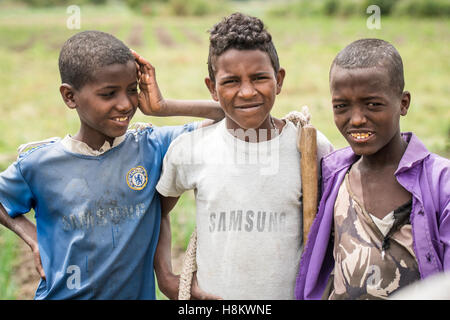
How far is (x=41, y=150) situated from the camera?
7.61 feet

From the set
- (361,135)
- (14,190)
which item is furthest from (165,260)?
(361,135)

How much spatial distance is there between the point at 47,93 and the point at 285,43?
1053 cm

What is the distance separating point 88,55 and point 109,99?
23 centimetres

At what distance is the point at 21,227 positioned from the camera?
94.0 inches

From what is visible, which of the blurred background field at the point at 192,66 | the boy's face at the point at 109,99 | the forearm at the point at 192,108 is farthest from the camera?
the blurred background field at the point at 192,66

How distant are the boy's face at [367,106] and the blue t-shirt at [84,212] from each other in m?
1.02

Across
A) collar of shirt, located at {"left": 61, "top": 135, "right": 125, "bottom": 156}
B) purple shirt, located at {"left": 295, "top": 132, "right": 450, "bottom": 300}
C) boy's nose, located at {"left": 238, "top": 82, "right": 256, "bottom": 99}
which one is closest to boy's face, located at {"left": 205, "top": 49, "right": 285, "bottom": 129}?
→ boy's nose, located at {"left": 238, "top": 82, "right": 256, "bottom": 99}

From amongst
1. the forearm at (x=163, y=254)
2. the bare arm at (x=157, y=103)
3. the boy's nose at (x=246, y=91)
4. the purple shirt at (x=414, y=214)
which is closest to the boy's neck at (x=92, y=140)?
the bare arm at (x=157, y=103)

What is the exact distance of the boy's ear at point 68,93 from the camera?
7.54ft

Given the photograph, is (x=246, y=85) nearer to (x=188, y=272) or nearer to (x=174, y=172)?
(x=174, y=172)

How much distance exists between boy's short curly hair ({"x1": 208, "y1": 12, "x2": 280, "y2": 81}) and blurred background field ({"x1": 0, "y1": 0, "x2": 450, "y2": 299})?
46.2 inches

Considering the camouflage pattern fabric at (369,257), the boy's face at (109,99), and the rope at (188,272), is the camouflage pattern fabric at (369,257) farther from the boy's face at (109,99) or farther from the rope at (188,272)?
the boy's face at (109,99)

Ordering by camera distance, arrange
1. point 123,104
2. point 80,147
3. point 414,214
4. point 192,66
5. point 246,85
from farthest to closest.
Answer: point 192,66, point 80,147, point 123,104, point 246,85, point 414,214

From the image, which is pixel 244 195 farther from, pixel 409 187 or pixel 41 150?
pixel 41 150
